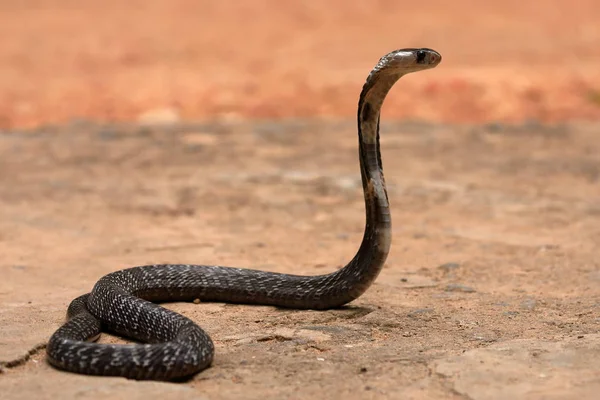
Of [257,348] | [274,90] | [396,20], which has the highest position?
[396,20]

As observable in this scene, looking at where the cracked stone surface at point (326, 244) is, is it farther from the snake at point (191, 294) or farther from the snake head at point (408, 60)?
the snake head at point (408, 60)

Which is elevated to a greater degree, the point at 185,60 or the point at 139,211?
the point at 185,60

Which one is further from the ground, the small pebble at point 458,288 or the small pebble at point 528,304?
the small pebble at point 458,288

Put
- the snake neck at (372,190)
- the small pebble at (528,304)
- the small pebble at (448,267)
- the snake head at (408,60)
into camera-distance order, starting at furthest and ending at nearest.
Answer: the small pebble at (448,267)
the small pebble at (528,304)
the snake neck at (372,190)
the snake head at (408,60)

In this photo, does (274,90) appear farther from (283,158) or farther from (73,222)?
(73,222)

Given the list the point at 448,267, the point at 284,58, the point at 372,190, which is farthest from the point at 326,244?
the point at 284,58

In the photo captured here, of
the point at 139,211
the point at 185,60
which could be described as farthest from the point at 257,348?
the point at 185,60

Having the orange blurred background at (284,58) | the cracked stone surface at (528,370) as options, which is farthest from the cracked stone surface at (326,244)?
the orange blurred background at (284,58)

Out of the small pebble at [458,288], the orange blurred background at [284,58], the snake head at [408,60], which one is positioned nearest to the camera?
the snake head at [408,60]
